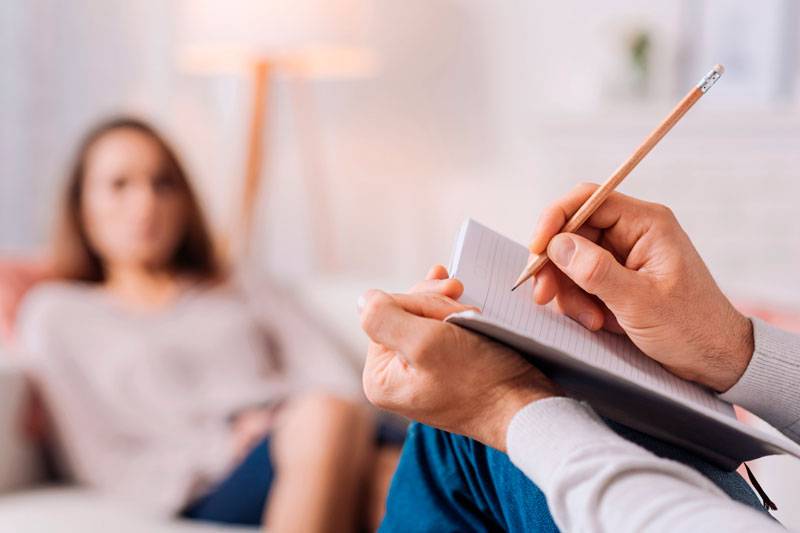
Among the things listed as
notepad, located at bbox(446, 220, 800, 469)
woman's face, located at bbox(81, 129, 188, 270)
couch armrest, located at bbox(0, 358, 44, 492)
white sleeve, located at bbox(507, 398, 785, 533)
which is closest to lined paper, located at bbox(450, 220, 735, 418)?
notepad, located at bbox(446, 220, 800, 469)

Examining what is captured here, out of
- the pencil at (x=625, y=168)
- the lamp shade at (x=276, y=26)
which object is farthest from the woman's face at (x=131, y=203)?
the pencil at (x=625, y=168)

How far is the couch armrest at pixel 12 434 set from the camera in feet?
5.62

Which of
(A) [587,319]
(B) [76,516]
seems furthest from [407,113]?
(A) [587,319]

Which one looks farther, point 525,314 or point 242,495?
point 242,495

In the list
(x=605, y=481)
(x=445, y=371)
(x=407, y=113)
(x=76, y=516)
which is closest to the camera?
(x=605, y=481)

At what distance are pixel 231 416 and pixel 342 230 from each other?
140cm

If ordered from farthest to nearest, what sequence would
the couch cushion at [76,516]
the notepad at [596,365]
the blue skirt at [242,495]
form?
the blue skirt at [242,495], the couch cushion at [76,516], the notepad at [596,365]

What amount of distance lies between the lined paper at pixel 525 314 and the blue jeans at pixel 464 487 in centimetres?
5

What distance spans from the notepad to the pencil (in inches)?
1.2

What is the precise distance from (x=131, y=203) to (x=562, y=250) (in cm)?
140

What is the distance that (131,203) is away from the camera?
6.64ft

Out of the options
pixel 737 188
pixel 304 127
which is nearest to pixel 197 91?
pixel 304 127

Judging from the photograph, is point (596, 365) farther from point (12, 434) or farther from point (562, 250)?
point (12, 434)

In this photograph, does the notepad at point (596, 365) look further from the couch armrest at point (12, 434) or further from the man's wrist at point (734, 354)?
the couch armrest at point (12, 434)
